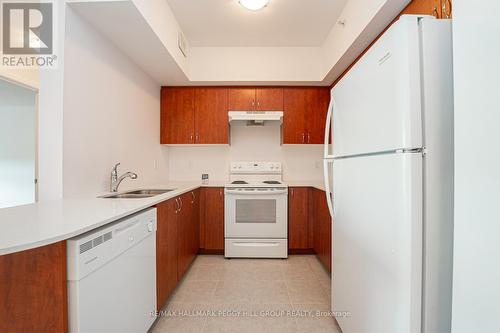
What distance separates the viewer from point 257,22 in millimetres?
2443

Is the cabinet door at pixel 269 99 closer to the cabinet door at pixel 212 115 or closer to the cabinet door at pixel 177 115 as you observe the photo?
the cabinet door at pixel 212 115

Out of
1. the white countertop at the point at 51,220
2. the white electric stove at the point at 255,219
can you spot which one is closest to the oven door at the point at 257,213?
the white electric stove at the point at 255,219

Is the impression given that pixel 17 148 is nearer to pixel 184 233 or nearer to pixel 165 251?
pixel 184 233

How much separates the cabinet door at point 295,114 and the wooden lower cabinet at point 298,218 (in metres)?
0.70

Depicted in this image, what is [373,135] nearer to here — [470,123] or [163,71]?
[470,123]

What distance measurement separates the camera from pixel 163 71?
104 inches

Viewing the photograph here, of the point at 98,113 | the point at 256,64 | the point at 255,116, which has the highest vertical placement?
the point at 256,64

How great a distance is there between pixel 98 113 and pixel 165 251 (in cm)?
117

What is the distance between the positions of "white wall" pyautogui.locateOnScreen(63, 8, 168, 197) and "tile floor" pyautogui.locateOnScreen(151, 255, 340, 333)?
113 cm

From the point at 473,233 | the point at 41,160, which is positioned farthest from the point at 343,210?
the point at 41,160

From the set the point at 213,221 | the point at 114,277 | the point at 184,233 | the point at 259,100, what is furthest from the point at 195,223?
the point at 259,100

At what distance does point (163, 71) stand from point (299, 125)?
1.79 meters

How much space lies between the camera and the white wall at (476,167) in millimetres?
586

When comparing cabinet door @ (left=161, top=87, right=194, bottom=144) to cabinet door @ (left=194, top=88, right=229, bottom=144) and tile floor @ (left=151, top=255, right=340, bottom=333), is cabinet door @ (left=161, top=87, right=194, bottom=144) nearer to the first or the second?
cabinet door @ (left=194, top=88, right=229, bottom=144)
